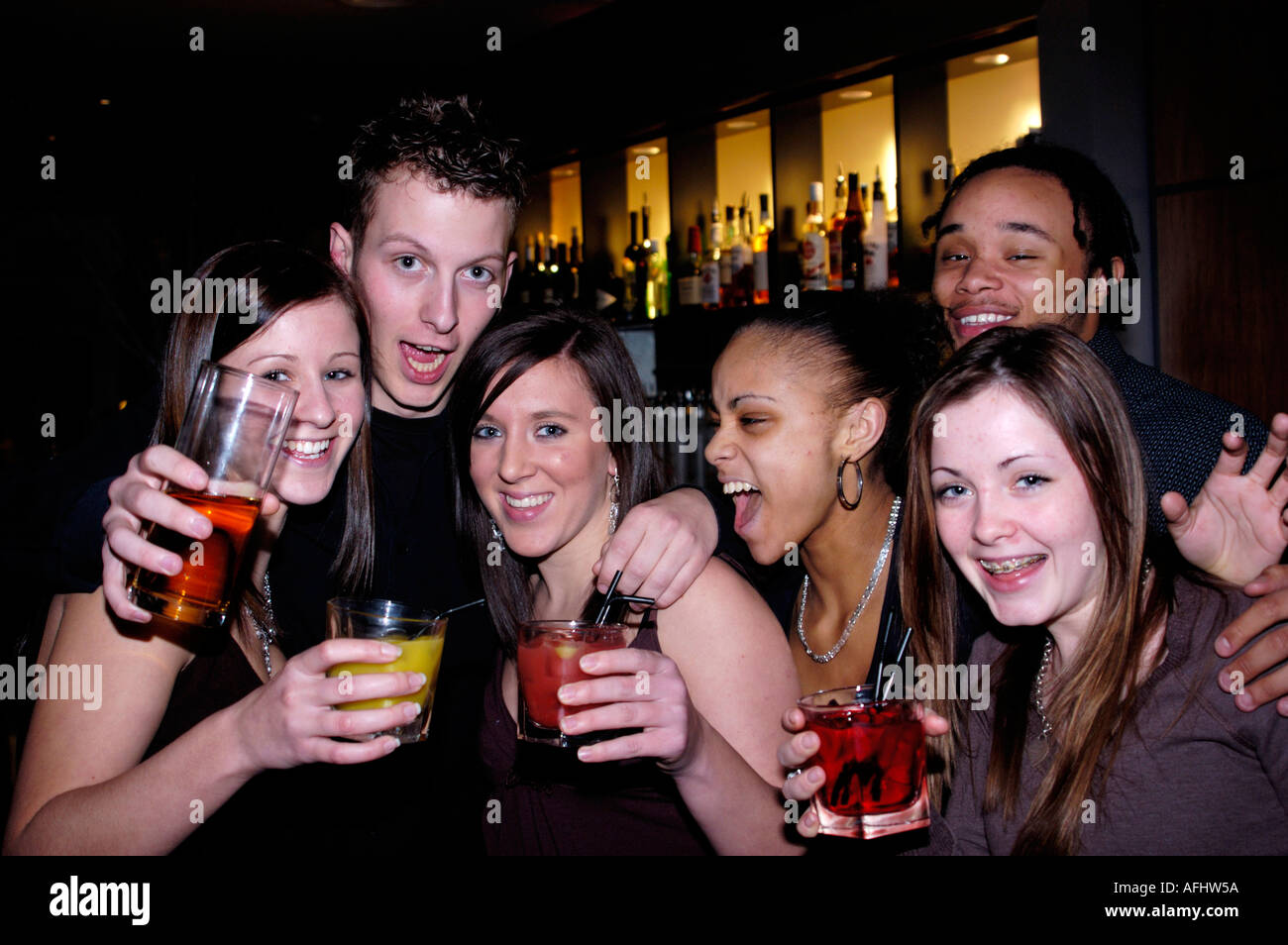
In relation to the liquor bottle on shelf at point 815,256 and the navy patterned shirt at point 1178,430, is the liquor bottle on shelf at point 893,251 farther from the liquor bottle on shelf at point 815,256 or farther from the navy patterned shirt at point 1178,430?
the navy patterned shirt at point 1178,430

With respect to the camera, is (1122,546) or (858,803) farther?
(1122,546)

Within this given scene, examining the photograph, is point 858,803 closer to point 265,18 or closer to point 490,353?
point 490,353

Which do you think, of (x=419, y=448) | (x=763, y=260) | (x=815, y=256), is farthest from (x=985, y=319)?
(x=763, y=260)

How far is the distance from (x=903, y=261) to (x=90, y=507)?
2.87m

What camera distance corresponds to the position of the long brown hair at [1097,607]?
1613 millimetres

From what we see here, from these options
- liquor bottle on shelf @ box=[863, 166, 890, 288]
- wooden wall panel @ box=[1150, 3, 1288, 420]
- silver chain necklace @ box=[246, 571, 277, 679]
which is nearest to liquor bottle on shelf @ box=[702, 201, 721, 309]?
liquor bottle on shelf @ box=[863, 166, 890, 288]

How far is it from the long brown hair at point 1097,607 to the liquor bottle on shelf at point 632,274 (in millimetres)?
3332

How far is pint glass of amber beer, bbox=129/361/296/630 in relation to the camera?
147cm

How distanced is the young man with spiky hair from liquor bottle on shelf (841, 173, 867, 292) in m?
1.84

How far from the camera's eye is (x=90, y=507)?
169 cm

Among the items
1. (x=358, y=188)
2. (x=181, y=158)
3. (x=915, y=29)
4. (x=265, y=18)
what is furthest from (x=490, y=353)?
(x=181, y=158)

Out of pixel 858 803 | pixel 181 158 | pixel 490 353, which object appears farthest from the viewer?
pixel 181 158

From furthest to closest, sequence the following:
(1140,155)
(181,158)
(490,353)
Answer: (181,158), (1140,155), (490,353)
